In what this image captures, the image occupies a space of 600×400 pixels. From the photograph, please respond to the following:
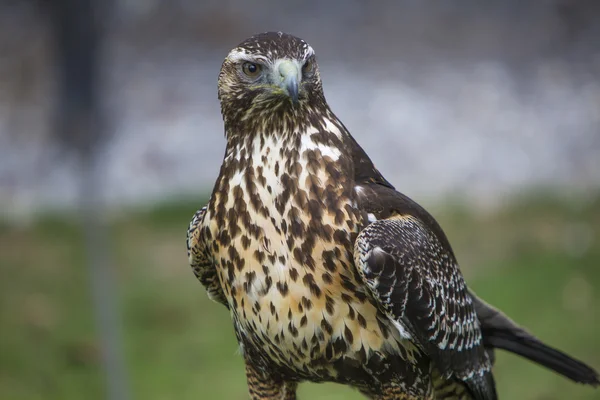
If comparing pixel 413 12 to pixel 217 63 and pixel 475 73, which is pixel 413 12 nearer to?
pixel 475 73

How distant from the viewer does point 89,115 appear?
11.9 feet

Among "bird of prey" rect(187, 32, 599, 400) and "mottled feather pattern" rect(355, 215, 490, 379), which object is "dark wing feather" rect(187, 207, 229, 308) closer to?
"bird of prey" rect(187, 32, 599, 400)

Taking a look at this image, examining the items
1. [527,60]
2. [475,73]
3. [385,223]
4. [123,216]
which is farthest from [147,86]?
[385,223]

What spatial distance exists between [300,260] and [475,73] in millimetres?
6331

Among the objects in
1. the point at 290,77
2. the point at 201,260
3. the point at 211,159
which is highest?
the point at 211,159

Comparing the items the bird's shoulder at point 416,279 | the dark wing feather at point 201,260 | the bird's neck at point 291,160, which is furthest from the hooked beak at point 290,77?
the dark wing feather at point 201,260

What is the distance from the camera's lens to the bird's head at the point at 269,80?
8.04 feet

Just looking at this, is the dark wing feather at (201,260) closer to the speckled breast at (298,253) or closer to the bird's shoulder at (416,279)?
the speckled breast at (298,253)

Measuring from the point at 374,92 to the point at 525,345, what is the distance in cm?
536

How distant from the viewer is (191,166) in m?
7.49

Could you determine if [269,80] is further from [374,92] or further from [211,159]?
[374,92]

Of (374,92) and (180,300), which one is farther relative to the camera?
(374,92)

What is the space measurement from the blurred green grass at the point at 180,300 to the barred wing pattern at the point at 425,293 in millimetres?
2204

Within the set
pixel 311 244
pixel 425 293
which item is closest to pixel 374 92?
pixel 425 293
